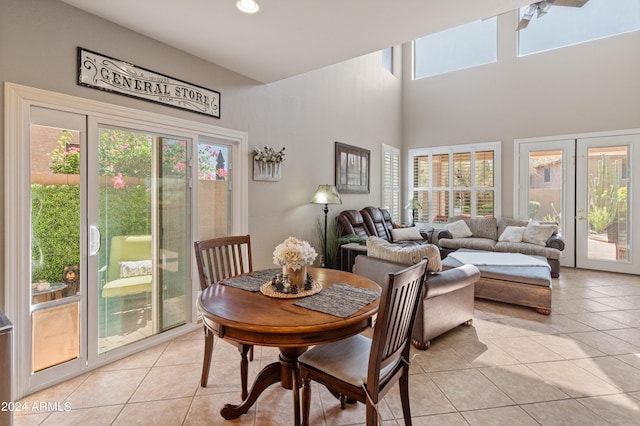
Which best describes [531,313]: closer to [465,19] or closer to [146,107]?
[465,19]

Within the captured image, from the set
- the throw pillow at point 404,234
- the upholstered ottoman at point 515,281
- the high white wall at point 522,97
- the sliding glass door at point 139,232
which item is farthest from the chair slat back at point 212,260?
the high white wall at point 522,97

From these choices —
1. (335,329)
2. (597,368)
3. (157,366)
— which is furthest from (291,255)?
(597,368)

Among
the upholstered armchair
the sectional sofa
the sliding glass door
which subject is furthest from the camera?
the sectional sofa

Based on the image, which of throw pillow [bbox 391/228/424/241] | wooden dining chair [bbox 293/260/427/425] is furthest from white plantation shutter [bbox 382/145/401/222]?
wooden dining chair [bbox 293/260/427/425]

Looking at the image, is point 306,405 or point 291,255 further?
point 291,255

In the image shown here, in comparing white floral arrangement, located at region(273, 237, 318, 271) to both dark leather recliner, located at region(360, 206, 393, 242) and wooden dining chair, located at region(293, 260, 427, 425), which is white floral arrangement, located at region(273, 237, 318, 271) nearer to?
wooden dining chair, located at region(293, 260, 427, 425)

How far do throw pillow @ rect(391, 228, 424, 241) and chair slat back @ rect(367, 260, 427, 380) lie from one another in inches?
164

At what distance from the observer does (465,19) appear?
2.31 metres

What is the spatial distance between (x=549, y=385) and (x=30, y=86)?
3921 millimetres

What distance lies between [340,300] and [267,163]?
241 cm

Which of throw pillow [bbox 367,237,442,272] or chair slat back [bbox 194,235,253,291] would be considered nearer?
chair slat back [bbox 194,235,253,291]

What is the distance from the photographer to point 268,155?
12.0ft

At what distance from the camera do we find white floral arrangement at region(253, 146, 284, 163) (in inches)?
140

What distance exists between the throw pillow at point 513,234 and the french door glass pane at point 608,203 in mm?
1192
